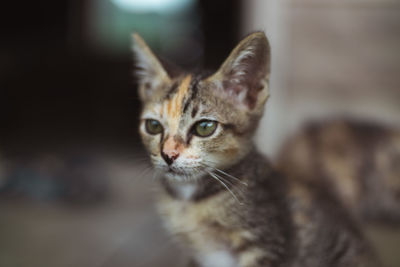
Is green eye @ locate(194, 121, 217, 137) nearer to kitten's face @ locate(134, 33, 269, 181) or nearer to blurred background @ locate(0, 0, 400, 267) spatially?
kitten's face @ locate(134, 33, 269, 181)

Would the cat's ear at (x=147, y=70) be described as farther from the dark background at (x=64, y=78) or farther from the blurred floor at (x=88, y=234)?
the dark background at (x=64, y=78)

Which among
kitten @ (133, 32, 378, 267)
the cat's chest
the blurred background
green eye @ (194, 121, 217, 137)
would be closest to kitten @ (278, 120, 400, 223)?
the blurred background

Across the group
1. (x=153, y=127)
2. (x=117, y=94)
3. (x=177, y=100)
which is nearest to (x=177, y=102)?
(x=177, y=100)

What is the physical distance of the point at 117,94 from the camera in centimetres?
436

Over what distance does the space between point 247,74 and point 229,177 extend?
288mm

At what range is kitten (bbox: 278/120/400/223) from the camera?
A: 1.93 metres

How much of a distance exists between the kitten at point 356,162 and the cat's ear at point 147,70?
874 millimetres

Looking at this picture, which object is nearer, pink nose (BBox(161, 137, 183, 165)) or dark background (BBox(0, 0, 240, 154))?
pink nose (BBox(161, 137, 183, 165))

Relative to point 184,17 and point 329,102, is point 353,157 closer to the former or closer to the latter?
point 329,102

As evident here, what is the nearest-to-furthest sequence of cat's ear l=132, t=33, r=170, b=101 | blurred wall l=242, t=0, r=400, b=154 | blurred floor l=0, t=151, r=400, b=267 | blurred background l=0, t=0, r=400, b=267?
cat's ear l=132, t=33, r=170, b=101
blurred floor l=0, t=151, r=400, b=267
blurred background l=0, t=0, r=400, b=267
blurred wall l=242, t=0, r=400, b=154

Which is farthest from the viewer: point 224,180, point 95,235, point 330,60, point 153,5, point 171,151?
point 153,5

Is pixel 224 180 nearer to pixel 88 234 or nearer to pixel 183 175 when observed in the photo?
pixel 183 175

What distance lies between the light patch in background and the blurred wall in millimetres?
1608

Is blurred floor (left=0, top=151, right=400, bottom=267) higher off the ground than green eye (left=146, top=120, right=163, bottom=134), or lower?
lower
